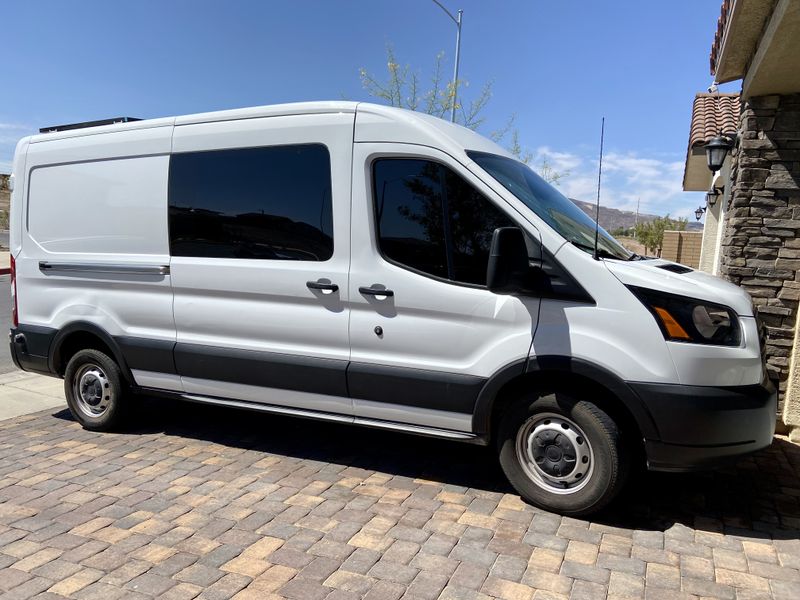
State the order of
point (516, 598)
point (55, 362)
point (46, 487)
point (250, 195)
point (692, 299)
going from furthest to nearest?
point (55, 362) → point (250, 195) → point (46, 487) → point (692, 299) → point (516, 598)

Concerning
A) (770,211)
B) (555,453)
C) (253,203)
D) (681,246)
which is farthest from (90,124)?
(681,246)

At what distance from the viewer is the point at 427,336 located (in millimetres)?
3936

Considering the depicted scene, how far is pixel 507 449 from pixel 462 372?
1.77 feet

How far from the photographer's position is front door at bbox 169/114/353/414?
13.8 ft

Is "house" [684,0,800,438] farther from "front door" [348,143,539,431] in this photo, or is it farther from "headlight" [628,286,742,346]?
"front door" [348,143,539,431]

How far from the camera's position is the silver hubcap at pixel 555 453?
3.70m

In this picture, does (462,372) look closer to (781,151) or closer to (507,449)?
(507,449)

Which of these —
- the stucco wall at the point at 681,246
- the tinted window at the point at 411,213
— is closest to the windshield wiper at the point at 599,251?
the tinted window at the point at 411,213

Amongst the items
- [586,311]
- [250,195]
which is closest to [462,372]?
[586,311]

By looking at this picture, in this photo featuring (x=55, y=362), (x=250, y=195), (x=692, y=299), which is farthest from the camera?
(x=55, y=362)

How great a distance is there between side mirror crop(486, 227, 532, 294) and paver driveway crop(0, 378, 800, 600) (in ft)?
4.54

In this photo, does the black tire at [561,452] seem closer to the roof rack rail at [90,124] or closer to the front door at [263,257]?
the front door at [263,257]

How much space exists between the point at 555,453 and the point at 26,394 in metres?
5.52

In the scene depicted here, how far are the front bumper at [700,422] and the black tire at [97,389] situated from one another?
397 centimetres
